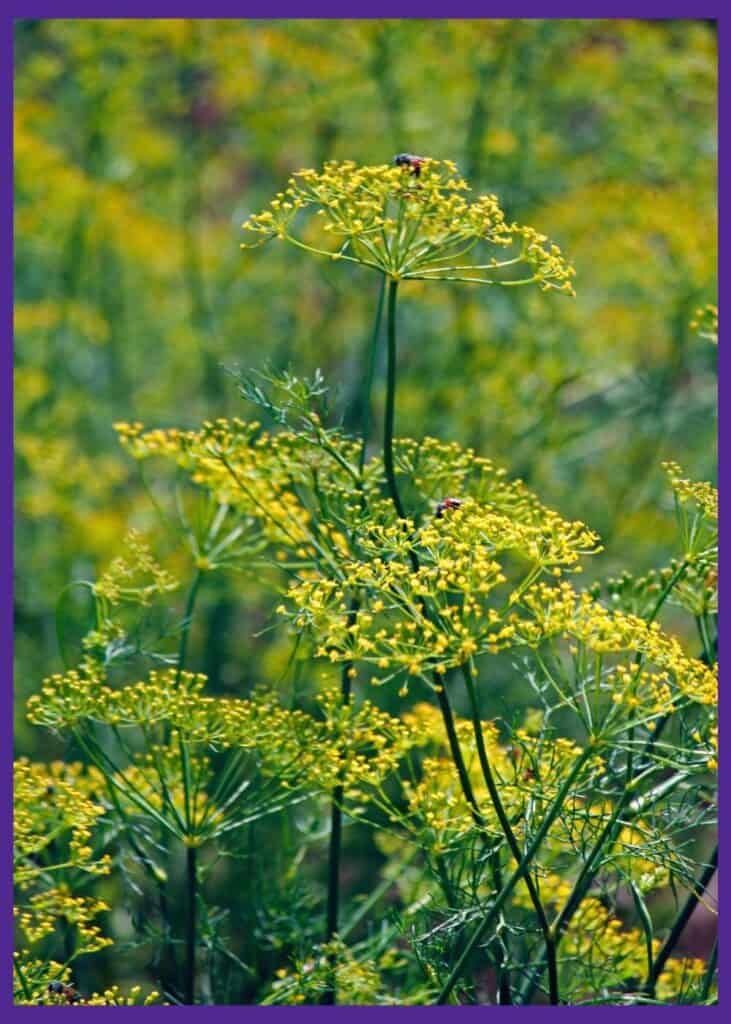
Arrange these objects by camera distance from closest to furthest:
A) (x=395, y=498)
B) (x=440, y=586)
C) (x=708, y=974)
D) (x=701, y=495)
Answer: (x=440, y=586) < (x=395, y=498) < (x=701, y=495) < (x=708, y=974)

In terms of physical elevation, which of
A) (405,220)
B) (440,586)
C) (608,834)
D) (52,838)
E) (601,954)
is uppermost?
(405,220)

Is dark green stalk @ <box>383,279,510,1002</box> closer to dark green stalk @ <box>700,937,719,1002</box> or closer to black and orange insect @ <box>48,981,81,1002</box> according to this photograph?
dark green stalk @ <box>700,937,719,1002</box>

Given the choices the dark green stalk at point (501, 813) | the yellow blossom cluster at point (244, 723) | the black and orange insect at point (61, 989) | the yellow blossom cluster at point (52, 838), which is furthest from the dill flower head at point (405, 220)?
the black and orange insect at point (61, 989)

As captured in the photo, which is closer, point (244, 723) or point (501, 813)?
point (501, 813)

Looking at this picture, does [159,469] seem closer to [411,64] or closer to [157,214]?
[157,214]

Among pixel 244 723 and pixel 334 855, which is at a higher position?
pixel 244 723

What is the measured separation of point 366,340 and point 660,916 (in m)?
2.15

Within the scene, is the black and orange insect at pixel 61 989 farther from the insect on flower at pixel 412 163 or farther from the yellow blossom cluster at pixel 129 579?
the insect on flower at pixel 412 163

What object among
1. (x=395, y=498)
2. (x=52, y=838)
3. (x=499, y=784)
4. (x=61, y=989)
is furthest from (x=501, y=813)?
(x=52, y=838)

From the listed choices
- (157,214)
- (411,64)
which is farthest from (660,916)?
(157,214)

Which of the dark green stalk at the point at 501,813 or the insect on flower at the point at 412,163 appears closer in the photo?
the dark green stalk at the point at 501,813

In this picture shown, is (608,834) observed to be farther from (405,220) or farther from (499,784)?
(405,220)

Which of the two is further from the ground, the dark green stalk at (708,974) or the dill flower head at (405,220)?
the dill flower head at (405,220)

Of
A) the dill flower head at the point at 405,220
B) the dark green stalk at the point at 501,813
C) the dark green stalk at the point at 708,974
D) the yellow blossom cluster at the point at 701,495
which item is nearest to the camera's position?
the dark green stalk at the point at 501,813
